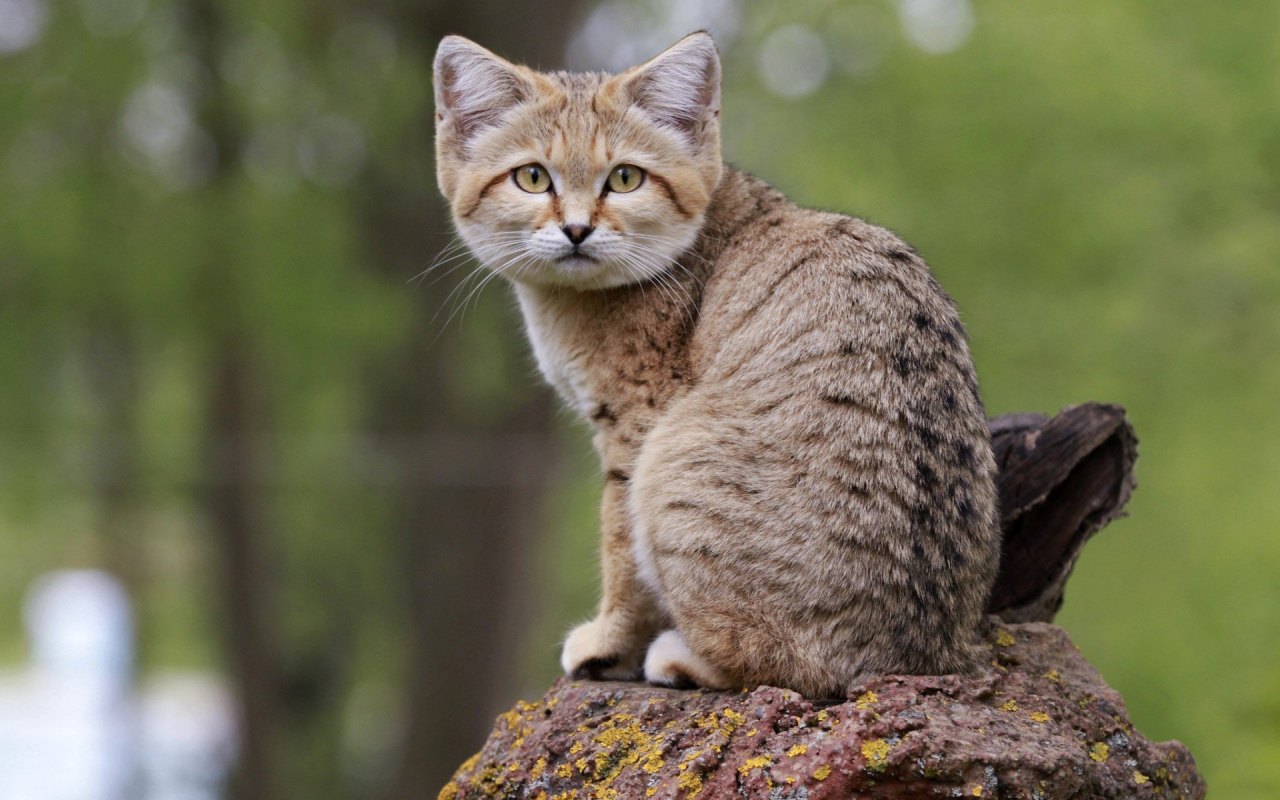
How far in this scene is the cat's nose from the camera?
4602 mm

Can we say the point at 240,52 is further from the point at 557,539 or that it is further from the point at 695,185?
the point at 695,185

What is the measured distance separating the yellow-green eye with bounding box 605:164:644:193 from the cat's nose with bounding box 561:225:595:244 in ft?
0.78

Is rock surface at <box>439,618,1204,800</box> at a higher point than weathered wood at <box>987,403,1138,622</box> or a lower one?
lower

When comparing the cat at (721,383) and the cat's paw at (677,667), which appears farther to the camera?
the cat's paw at (677,667)

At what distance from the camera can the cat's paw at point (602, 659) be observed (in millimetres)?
4742

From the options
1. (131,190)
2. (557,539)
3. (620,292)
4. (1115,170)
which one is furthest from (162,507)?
(620,292)

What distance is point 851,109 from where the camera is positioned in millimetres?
11984

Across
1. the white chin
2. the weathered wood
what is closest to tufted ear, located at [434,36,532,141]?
the white chin

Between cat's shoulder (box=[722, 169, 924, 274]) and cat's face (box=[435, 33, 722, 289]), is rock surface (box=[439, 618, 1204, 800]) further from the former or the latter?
cat's face (box=[435, 33, 722, 289])

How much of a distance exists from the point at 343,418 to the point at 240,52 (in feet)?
26.1

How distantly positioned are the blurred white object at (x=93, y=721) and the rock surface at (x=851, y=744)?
39.3ft

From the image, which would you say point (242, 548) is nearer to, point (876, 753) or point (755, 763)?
point (755, 763)

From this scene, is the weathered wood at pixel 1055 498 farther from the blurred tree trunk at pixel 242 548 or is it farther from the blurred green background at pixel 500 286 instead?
the blurred tree trunk at pixel 242 548

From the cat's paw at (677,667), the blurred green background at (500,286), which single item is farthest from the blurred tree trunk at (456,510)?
the cat's paw at (677,667)
